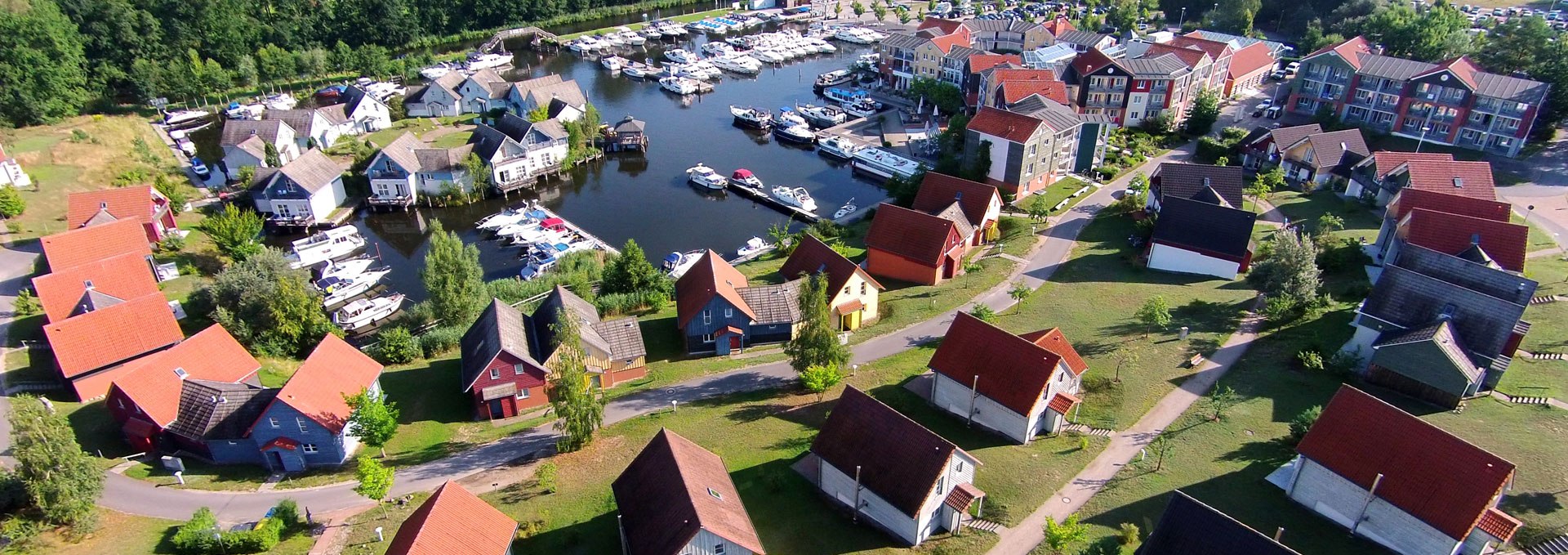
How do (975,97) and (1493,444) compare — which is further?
(975,97)

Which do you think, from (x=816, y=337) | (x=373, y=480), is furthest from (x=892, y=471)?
(x=373, y=480)

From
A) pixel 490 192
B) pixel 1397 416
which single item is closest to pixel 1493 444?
pixel 1397 416

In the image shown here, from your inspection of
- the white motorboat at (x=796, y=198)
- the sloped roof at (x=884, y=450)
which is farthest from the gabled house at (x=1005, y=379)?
the white motorboat at (x=796, y=198)

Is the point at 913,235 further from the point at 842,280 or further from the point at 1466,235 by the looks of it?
the point at 1466,235

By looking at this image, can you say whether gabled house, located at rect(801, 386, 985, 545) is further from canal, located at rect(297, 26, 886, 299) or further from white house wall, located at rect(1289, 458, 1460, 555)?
canal, located at rect(297, 26, 886, 299)

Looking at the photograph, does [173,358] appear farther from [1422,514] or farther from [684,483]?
[1422,514]

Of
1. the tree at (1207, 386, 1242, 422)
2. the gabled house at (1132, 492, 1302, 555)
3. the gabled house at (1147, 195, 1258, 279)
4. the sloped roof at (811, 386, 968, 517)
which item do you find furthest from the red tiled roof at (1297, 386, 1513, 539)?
the gabled house at (1147, 195, 1258, 279)
